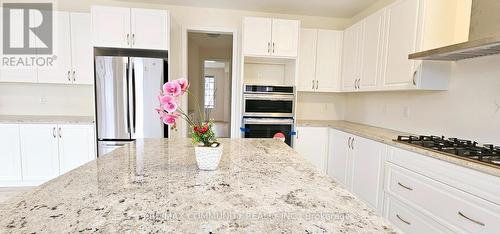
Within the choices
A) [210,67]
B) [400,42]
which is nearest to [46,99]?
[400,42]

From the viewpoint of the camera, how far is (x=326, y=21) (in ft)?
12.6

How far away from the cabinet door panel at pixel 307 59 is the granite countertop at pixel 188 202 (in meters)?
2.39

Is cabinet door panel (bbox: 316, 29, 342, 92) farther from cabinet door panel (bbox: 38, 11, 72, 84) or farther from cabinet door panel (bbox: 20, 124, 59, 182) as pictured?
cabinet door panel (bbox: 20, 124, 59, 182)

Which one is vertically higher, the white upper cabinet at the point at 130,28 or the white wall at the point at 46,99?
the white upper cabinet at the point at 130,28

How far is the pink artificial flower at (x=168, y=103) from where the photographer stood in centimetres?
103

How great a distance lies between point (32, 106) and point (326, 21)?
4370 millimetres

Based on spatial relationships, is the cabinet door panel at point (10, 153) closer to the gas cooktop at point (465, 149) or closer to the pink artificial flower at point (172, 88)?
the pink artificial flower at point (172, 88)

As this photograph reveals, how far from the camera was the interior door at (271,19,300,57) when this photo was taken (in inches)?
127

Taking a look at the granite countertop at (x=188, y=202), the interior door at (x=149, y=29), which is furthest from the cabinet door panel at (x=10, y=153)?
the granite countertop at (x=188, y=202)

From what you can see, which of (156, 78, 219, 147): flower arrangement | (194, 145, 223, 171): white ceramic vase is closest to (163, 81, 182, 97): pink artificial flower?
(156, 78, 219, 147): flower arrangement

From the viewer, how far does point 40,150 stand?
2.95 metres

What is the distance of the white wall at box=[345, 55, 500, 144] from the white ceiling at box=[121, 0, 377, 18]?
4.43 feet

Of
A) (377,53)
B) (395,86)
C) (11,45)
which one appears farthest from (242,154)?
(11,45)

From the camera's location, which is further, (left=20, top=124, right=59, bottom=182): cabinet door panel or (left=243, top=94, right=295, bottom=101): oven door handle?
(left=243, top=94, right=295, bottom=101): oven door handle
